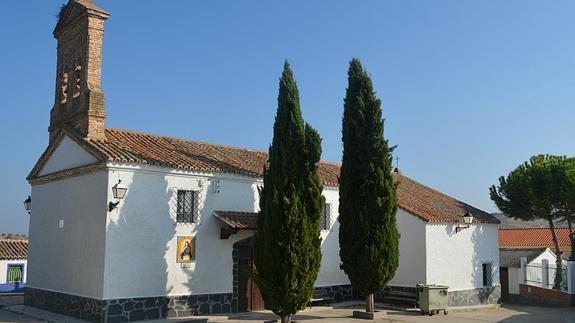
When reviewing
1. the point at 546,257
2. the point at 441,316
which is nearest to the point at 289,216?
the point at 441,316

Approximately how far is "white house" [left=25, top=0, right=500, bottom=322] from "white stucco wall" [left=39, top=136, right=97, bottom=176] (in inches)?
1.4

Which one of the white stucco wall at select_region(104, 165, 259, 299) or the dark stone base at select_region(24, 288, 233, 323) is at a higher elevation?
the white stucco wall at select_region(104, 165, 259, 299)

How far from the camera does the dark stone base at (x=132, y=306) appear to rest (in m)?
15.1

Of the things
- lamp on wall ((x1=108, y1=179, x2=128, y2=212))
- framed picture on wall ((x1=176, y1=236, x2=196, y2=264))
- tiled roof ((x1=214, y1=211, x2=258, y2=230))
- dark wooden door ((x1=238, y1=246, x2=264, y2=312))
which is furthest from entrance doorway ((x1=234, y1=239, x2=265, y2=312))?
lamp on wall ((x1=108, y1=179, x2=128, y2=212))

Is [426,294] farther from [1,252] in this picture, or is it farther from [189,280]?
[1,252]

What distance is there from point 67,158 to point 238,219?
5.79 metres

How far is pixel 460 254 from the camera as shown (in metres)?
22.0

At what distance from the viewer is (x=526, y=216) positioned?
28.4 metres

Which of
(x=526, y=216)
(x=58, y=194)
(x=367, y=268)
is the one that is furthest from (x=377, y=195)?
(x=526, y=216)

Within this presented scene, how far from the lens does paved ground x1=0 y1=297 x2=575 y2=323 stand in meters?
16.5

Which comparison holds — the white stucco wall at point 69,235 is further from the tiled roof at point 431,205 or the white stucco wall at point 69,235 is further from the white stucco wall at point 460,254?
the white stucco wall at point 460,254

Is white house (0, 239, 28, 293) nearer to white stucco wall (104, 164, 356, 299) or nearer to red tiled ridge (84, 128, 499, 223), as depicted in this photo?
red tiled ridge (84, 128, 499, 223)

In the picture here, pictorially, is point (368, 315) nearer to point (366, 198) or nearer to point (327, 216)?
point (366, 198)

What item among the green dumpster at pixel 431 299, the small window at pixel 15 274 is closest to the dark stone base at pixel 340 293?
the green dumpster at pixel 431 299
